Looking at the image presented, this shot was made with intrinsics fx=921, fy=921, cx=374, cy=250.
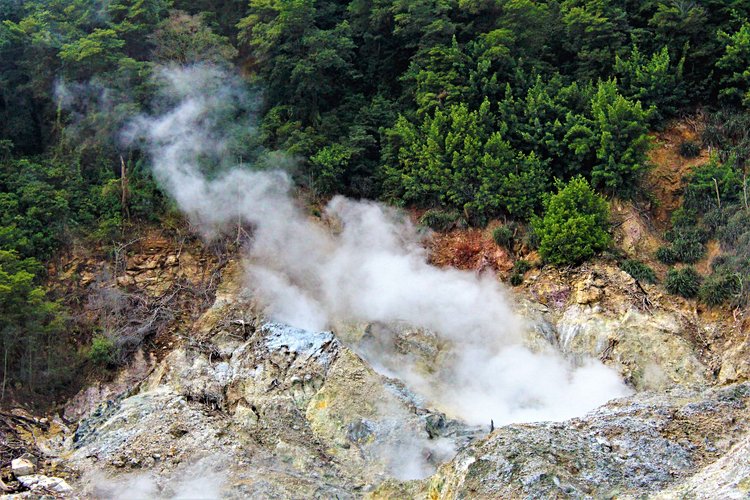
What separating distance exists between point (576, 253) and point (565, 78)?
196 inches

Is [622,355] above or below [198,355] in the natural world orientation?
above

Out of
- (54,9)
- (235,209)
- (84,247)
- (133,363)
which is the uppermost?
(54,9)

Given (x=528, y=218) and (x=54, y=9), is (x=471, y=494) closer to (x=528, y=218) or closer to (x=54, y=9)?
(x=528, y=218)

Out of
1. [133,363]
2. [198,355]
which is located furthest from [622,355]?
[133,363]

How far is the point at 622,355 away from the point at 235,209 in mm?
8471

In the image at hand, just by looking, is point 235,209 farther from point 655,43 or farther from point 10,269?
point 655,43

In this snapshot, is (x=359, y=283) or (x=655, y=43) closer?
(x=359, y=283)

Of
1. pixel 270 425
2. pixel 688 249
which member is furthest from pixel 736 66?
pixel 270 425

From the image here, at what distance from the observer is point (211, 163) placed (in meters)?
20.0

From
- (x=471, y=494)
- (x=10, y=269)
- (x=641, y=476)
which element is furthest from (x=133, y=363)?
(x=641, y=476)

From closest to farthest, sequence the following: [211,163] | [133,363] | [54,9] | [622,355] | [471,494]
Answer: [471,494] → [622,355] → [133,363] → [211,163] → [54,9]

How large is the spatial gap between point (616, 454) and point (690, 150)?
379 inches

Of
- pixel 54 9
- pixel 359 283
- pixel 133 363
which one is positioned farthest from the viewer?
pixel 54 9

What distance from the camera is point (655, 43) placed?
20.6m
